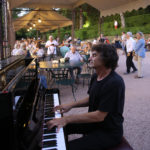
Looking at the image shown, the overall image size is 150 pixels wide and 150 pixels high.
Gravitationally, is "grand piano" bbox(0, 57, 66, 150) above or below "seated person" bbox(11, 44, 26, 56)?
below

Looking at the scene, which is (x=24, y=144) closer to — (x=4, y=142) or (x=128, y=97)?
(x=4, y=142)

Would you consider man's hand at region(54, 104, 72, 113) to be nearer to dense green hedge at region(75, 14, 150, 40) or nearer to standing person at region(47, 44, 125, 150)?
standing person at region(47, 44, 125, 150)

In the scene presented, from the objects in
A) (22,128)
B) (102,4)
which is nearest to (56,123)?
(22,128)

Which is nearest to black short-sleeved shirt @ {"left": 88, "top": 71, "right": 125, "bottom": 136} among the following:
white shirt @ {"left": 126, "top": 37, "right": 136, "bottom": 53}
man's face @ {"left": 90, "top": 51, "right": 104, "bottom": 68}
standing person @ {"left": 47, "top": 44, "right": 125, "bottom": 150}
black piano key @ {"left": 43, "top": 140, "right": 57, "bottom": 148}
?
standing person @ {"left": 47, "top": 44, "right": 125, "bottom": 150}

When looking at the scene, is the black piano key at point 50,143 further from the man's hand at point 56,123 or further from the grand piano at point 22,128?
the man's hand at point 56,123

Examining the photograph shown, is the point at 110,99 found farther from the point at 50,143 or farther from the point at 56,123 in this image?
the point at 50,143

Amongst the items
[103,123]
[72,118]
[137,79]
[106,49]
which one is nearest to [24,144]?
[72,118]

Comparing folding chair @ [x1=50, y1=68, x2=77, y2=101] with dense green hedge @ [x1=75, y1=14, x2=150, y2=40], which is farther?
dense green hedge @ [x1=75, y1=14, x2=150, y2=40]

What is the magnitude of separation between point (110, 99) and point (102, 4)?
26.6ft

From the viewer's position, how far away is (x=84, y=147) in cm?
173

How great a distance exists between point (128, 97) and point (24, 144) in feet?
15.1

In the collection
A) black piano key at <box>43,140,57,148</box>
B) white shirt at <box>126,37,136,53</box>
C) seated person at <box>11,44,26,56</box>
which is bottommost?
black piano key at <box>43,140,57,148</box>

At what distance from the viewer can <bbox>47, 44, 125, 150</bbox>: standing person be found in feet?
5.65

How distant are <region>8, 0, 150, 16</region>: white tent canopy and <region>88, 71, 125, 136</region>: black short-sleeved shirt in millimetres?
5832
